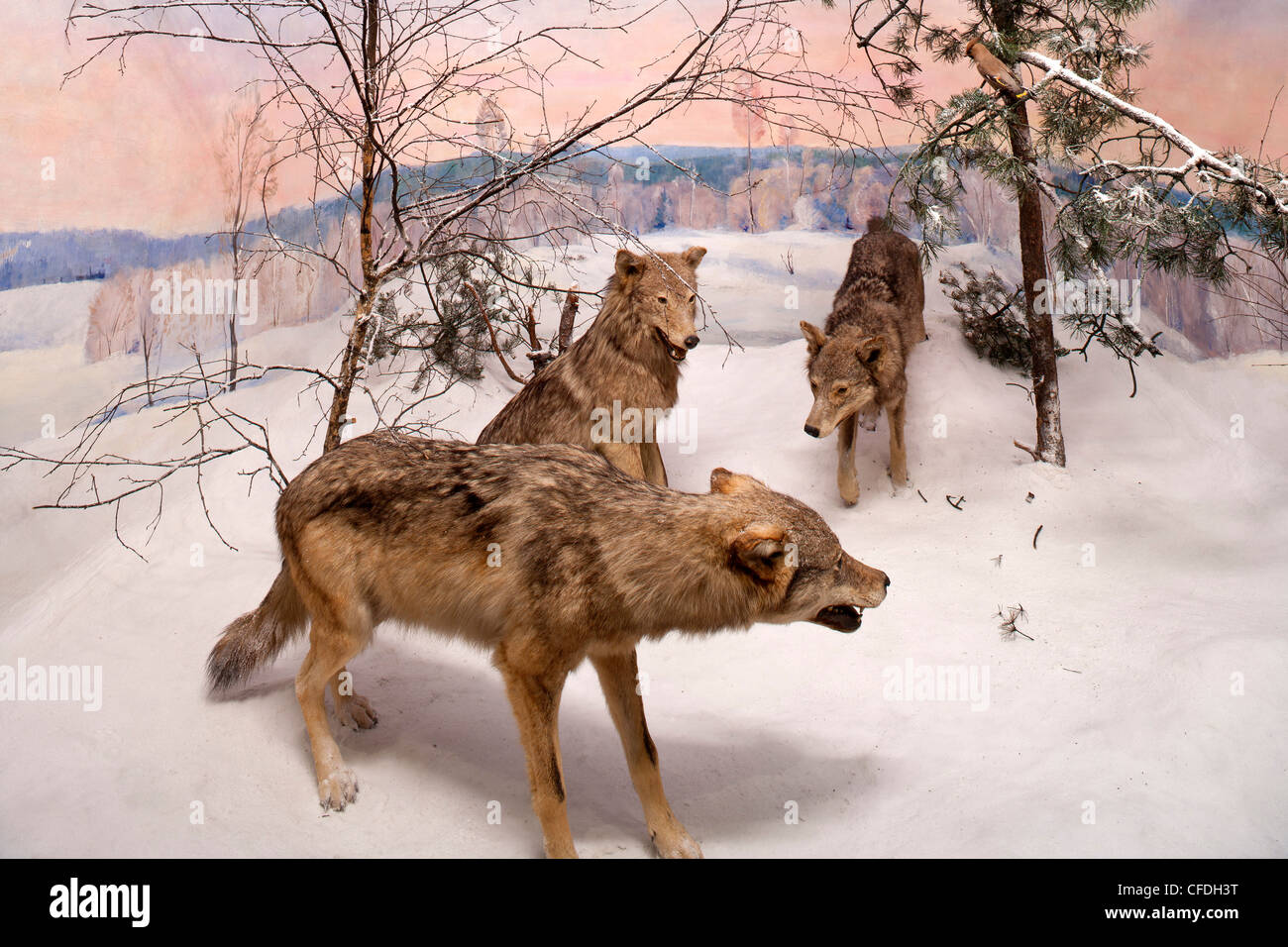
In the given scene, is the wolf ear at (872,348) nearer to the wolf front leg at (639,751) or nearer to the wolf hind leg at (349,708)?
the wolf front leg at (639,751)

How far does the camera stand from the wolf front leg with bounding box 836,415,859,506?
614 cm

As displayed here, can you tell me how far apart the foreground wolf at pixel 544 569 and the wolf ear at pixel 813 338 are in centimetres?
280

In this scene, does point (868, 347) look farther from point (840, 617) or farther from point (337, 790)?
point (337, 790)

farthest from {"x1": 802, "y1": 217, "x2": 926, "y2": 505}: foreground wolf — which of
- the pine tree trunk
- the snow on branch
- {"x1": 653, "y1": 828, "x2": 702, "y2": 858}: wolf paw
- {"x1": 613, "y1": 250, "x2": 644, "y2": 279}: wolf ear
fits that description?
{"x1": 653, "y1": 828, "x2": 702, "y2": 858}: wolf paw

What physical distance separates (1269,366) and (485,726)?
536cm

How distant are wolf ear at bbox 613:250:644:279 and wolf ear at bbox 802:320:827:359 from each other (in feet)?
4.64

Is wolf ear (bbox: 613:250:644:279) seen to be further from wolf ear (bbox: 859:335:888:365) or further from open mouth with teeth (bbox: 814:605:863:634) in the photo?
open mouth with teeth (bbox: 814:605:863:634)

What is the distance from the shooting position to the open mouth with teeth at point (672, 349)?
17.0ft

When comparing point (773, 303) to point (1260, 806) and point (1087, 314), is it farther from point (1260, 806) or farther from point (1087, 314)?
point (1260, 806)

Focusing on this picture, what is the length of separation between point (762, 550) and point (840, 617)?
0.54m

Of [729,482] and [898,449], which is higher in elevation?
[729,482]

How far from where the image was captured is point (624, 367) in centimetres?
537

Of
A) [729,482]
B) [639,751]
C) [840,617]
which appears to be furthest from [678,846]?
[729,482]
